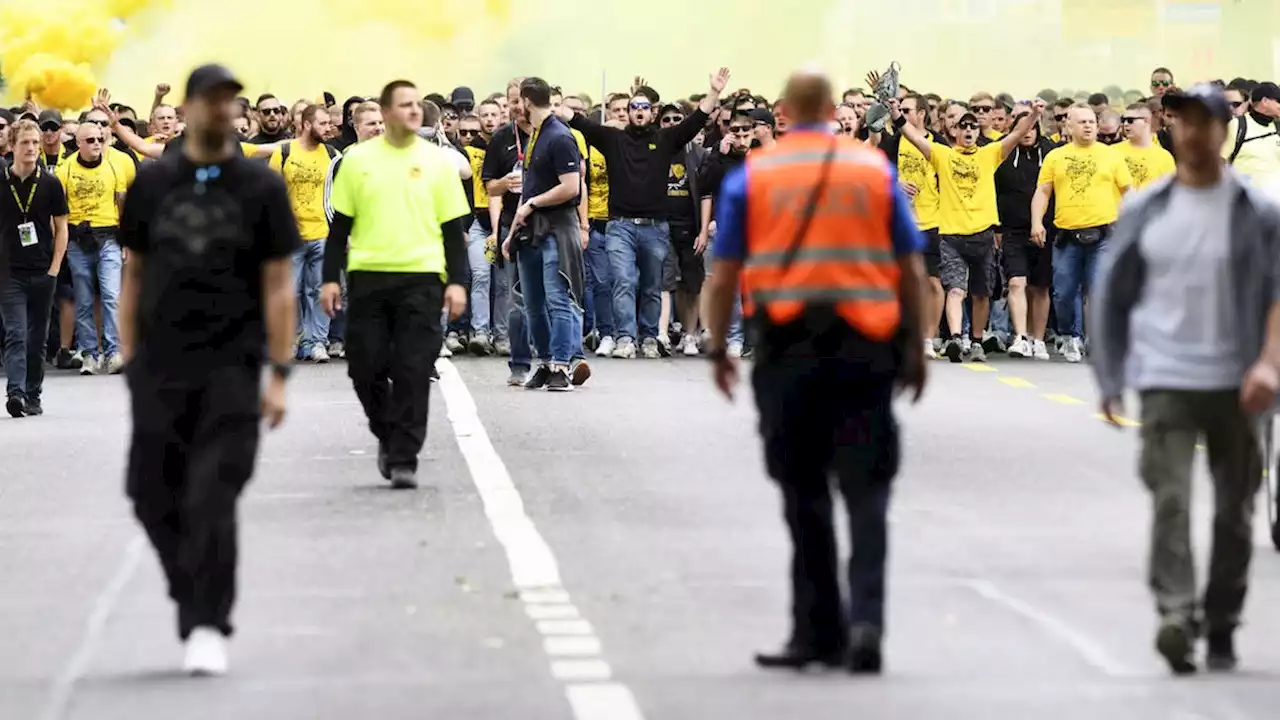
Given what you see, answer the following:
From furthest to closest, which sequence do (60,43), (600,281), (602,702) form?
(60,43), (600,281), (602,702)

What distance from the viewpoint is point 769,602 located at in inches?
392

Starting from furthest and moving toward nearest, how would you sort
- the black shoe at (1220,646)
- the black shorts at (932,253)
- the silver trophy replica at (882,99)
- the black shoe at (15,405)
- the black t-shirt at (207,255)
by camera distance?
the black shorts at (932,253) → the silver trophy replica at (882,99) → the black shoe at (15,405) → the black t-shirt at (207,255) → the black shoe at (1220,646)

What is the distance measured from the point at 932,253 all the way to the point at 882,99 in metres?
1.28

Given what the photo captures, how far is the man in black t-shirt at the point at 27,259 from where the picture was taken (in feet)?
61.7

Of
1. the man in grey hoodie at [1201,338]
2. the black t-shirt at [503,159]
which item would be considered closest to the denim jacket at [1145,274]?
the man in grey hoodie at [1201,338]

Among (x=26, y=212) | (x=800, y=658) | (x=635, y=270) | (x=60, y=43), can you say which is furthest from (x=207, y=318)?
(x=60, y=43)

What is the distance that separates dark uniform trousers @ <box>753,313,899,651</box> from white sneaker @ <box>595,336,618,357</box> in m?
15.1

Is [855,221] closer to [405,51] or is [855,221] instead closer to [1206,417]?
[1206,417]

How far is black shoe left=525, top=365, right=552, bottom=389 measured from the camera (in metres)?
19.6

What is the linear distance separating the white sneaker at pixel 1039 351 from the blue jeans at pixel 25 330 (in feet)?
26.2

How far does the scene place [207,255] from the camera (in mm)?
Result: 8742

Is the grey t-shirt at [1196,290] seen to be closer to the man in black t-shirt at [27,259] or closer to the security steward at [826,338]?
the security steward at [826,338]

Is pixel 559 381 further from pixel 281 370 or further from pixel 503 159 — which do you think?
pixel 281 370

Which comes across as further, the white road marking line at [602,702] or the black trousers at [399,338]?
the black trousers at [399,338]
